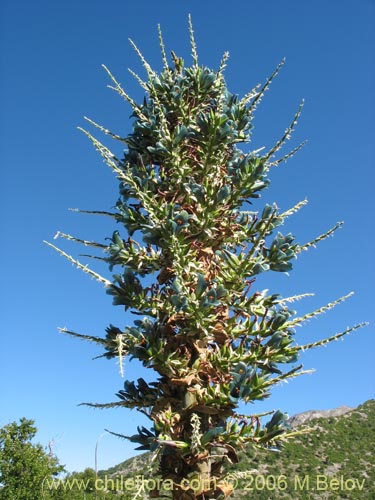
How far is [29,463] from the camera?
29266 mm

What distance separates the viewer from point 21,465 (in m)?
29.1

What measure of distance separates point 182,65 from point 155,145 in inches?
56.8

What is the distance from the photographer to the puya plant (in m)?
4.10

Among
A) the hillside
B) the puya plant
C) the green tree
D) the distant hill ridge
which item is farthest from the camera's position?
the distant hill ridge

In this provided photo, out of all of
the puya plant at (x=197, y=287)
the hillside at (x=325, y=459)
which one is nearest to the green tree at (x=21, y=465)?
the hillside at (x=325, y=459)

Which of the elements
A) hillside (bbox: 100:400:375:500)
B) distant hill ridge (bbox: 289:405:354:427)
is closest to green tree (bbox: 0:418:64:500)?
Result: hillside (bbox: 100:400:375:500)

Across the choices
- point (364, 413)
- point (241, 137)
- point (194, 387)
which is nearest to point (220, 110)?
point (241, 137)

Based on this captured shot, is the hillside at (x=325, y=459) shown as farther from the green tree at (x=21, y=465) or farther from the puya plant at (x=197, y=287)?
the puya plant at (x=197, y=287)

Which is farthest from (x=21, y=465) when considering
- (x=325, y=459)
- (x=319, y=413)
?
(x=319, y=413)

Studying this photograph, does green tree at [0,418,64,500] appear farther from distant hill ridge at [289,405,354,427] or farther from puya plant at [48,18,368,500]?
distant hill ridge at [289,405,354,427]

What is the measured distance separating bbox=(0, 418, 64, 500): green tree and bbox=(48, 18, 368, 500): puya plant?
85.1 ft

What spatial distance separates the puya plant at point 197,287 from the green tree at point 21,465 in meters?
25.9

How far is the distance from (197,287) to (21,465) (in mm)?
29300

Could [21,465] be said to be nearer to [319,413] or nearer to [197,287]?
[197,287]
